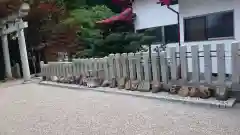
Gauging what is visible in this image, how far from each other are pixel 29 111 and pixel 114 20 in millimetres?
6533

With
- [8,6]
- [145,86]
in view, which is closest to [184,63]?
[145,86]

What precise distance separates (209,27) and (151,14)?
3818mm

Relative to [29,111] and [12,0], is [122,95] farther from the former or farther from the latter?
[12,0]

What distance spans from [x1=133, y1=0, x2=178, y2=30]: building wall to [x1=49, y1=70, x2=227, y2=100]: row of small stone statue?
13.9 ft

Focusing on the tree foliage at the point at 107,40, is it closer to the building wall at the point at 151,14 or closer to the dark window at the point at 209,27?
the building wall at the point at 151,14

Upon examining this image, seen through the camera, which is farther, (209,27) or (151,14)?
(151,14)

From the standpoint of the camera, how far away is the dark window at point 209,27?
7.18 metres

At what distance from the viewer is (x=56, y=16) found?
1503 cm

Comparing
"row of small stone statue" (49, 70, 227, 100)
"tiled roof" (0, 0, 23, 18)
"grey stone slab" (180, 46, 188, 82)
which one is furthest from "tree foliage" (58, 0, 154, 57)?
"tiled roof" (0, 0, 23, 18)

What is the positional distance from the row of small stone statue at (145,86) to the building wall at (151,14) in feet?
13.9

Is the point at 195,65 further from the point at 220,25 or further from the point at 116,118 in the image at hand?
the point at 220,25

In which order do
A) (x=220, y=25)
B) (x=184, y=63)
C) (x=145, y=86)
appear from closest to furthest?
(x=184, y=63) < (x=145, y=86) < (x=220, y=25)

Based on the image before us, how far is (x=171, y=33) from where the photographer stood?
10.5 m

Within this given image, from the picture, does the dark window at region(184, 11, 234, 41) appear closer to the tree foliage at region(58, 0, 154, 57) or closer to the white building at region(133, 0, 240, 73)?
the white building at region(133, 0, 240, 73)
